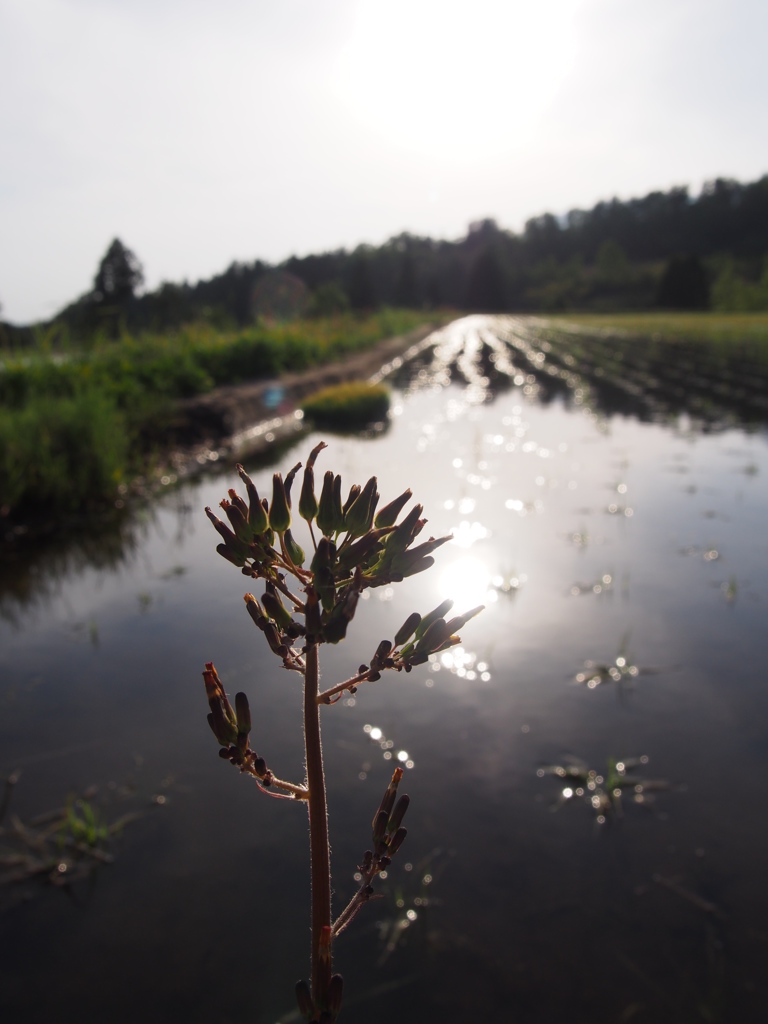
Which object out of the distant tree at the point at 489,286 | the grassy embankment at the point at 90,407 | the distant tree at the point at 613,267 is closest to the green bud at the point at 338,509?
the grassy embankment at the point at 90,407

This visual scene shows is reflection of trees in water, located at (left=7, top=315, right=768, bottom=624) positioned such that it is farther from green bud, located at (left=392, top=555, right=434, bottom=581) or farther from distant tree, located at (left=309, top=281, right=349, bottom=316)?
distant tree, located at (left=309, top=281, right=349, bottom=316)

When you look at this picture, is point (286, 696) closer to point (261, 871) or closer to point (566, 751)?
point (261, 871)

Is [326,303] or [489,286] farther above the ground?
[326,303]

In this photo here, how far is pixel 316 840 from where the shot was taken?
672mm

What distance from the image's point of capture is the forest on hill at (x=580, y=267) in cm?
7456

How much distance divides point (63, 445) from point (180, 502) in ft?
4.26

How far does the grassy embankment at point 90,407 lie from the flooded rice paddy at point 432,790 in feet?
2.84

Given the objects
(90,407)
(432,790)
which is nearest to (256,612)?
(432,790)

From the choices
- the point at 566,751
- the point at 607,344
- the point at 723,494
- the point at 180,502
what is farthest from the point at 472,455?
the point at 607,344

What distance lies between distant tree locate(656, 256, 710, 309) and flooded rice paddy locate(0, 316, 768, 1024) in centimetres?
7597

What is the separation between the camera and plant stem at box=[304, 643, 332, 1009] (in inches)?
25.2

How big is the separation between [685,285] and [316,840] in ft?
272

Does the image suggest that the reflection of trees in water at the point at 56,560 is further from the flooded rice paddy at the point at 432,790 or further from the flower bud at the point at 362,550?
the flower bud at the point at 362,550

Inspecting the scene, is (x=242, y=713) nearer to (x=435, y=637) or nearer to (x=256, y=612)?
(x=256, y=612)
